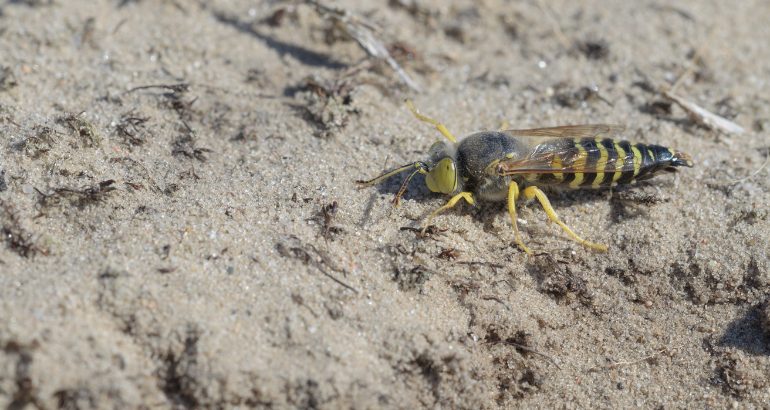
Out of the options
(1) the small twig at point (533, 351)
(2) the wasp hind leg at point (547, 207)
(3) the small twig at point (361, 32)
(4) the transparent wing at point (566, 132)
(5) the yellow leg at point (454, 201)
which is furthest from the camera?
(3) the small twig at point (361, 32)

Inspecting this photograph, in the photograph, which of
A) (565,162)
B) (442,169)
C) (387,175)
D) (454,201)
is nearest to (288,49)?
(387,175)

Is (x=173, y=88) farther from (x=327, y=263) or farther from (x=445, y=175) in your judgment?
(x=445, y=175)

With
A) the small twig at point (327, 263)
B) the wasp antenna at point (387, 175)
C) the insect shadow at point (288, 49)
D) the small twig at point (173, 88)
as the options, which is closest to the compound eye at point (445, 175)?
the wasp antenna at point (387, 175)

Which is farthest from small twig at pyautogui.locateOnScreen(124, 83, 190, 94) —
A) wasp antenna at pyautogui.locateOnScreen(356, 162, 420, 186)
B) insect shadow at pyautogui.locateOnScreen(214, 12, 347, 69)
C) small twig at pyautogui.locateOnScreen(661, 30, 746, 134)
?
small twig at pyautogui.locateOnScreen(661, 30, 746, 134)

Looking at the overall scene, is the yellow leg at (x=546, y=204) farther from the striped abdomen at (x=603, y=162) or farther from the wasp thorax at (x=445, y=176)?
the wasp thorax at (x=445, y=176)

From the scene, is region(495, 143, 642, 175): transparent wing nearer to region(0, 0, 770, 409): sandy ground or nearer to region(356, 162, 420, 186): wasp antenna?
region(0, 0, 770, 409): sandy ground

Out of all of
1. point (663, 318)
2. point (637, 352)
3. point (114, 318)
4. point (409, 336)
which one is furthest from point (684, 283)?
point (114, 318)

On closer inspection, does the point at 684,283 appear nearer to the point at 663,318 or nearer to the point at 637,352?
the point at 663,318
